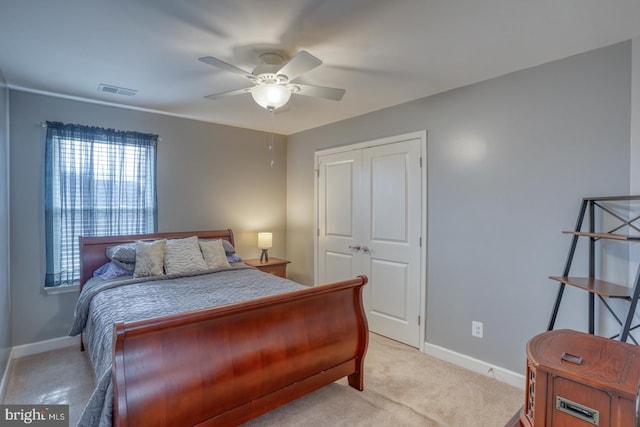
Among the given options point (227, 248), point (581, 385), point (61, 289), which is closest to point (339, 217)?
point (227, 248)

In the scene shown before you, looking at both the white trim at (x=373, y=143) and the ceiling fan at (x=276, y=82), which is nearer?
the ceiling fan at (x=276, y=82)

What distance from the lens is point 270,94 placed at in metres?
2.23

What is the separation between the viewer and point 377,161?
3.62 metres

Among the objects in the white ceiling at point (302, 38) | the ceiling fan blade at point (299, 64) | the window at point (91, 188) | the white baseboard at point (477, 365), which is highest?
the white ceiling at point (302, 38)

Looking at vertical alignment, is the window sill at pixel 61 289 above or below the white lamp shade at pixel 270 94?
below

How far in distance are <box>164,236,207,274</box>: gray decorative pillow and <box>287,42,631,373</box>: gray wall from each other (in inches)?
91.1

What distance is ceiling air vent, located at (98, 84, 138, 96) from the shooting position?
292cm

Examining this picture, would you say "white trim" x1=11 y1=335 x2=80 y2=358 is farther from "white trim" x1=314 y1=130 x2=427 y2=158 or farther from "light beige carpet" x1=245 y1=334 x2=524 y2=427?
"white trim" x1=314 y1=130 x2=427 y2=158

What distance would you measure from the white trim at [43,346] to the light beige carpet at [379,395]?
0.08 metres

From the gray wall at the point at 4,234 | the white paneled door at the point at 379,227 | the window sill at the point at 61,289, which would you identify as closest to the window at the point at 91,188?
the window sill at the point at 61,289

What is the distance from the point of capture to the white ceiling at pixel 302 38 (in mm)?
1744

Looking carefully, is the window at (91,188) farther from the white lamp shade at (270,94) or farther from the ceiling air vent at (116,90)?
the white lamp shade at (270,94)

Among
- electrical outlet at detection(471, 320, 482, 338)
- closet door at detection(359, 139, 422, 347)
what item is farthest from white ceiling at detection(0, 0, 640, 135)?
electrical outlet at detection(471, 320, 482, 338)

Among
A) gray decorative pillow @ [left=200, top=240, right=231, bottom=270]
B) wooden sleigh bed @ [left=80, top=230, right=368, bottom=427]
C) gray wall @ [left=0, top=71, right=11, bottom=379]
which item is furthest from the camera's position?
gray decorative pillow @ [left=200, top=240, right=231, bottom=270]
